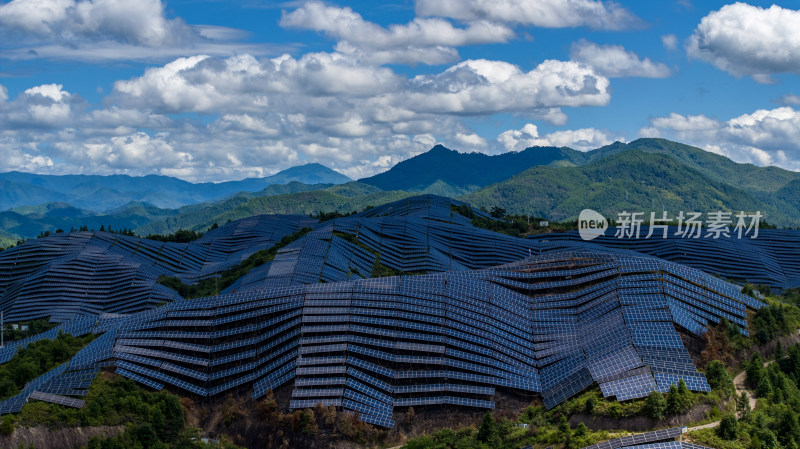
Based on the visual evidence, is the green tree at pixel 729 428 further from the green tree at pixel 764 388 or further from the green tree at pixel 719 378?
the green tree at pixel 764 388

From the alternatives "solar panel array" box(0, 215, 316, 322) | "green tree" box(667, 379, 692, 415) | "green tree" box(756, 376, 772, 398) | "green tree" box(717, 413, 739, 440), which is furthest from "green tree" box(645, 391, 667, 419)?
"solar panel array" box(0, 215, 316, 322)

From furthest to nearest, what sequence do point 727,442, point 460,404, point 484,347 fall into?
point 484,347, point 460,404, point 727,442

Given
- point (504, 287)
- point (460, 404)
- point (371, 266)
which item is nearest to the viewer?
point (460, 404)

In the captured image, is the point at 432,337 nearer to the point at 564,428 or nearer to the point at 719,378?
the point at 564,428

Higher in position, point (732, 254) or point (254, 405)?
point (732, 254)

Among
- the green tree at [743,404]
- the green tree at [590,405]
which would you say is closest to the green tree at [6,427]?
the green tree at [590,405]

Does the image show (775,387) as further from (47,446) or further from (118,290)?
(118,290)

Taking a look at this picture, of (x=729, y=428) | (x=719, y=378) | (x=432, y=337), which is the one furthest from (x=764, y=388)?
(x=432, y=337)

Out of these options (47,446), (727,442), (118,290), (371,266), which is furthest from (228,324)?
(118,290)
